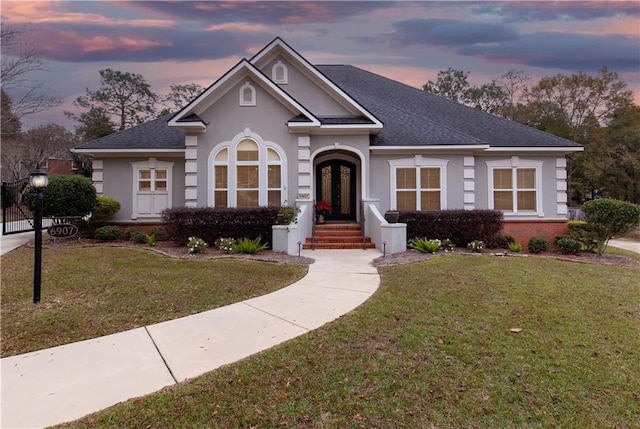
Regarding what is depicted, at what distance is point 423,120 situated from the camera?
14.7m

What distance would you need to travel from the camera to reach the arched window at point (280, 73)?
13.2 m

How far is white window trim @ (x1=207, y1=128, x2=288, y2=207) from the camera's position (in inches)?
459

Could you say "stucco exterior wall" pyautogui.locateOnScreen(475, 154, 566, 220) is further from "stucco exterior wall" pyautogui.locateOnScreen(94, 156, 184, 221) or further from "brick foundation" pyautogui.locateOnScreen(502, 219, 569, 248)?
"stucco exterior wall" pyautogui.locateOnScreen(94, 156, 184, 221)

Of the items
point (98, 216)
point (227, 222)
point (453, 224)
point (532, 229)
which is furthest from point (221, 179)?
point (532, 229)

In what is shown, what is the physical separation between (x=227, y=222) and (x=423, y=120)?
10061mm

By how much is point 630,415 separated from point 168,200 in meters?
14.2

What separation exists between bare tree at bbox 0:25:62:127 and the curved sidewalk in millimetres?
23691

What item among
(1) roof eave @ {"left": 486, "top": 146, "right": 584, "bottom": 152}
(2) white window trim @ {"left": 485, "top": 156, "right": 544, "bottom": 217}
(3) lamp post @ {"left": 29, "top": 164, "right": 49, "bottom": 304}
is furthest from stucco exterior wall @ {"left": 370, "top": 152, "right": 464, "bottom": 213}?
(3) lamp post @ {"left": 29, "top": 164, "right": 49, "bottom": 304}

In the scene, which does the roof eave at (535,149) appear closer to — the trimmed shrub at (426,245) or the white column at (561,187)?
the white column at (561,187)

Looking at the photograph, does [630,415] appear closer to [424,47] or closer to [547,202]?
[547,202]

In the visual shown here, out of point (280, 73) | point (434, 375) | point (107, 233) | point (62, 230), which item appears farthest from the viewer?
point (280, 73)

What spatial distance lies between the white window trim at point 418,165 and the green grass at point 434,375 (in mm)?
7791

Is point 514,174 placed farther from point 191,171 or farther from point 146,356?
point 146,356

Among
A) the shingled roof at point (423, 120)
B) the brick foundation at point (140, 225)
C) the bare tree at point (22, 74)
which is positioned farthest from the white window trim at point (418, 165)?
the bare tree at point (22, 74)
